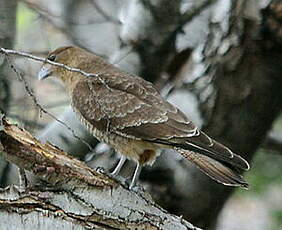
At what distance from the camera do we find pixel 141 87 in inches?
192

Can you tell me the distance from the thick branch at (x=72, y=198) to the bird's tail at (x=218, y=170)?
1.46 feet

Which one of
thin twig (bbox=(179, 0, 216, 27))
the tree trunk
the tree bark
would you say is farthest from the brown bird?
thin twig (bbox=(179, 0, 216, 27))

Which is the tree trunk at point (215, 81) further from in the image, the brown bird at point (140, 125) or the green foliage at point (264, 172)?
the green foliage at point (264, 172)

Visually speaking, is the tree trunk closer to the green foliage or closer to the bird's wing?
the bird's wing

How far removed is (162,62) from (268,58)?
846 millimetres

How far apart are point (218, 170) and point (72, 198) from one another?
929 mm

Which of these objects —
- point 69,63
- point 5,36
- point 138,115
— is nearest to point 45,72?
point 69,63

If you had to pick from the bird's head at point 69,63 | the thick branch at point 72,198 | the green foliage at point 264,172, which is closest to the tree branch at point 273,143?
the green foliage at point 264,172

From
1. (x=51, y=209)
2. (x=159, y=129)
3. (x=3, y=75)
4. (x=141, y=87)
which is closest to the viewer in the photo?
(x=51, y=209)

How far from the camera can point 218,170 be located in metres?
4.30

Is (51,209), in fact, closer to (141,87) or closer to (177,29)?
(141,87)

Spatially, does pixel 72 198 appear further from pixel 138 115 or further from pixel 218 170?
pixel 138 115

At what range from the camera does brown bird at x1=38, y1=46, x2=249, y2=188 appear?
4309 mm

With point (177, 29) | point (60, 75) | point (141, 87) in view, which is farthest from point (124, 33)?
point (141, 87)
